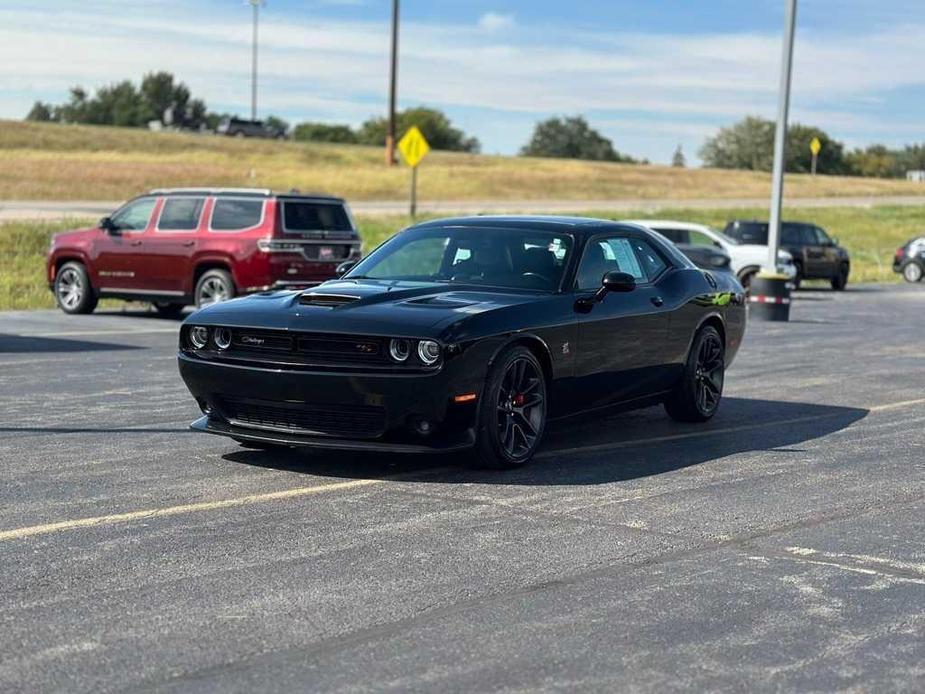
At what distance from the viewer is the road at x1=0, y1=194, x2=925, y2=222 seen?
44822mm

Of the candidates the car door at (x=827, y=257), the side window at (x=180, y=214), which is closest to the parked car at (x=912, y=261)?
the car door at (x=827, y=257)

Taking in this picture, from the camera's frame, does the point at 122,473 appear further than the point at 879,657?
Yes

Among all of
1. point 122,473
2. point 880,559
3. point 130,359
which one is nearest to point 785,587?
point 880,559

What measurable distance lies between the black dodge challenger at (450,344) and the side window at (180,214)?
37.3 ft

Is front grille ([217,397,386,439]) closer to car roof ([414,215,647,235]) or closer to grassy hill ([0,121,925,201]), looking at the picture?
car roof ([414,215,647,235])

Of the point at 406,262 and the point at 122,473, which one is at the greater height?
the point at 406,262

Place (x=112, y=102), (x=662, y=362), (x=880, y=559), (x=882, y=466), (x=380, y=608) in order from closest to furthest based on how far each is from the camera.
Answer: (x=380, y=608), (x=880, y=559), (x=882, y=466), (x=662, y=362), (x=112, y=102)

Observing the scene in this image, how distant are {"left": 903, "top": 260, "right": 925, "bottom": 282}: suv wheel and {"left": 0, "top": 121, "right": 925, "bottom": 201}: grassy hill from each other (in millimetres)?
22954

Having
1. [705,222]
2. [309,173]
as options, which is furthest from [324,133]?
[705,222]

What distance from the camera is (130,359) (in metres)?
15.0

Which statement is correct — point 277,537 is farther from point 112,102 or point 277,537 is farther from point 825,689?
point 112,102

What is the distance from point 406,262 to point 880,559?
4069 mm

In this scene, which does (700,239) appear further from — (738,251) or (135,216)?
(135,216)

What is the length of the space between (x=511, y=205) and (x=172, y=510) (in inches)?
2163
